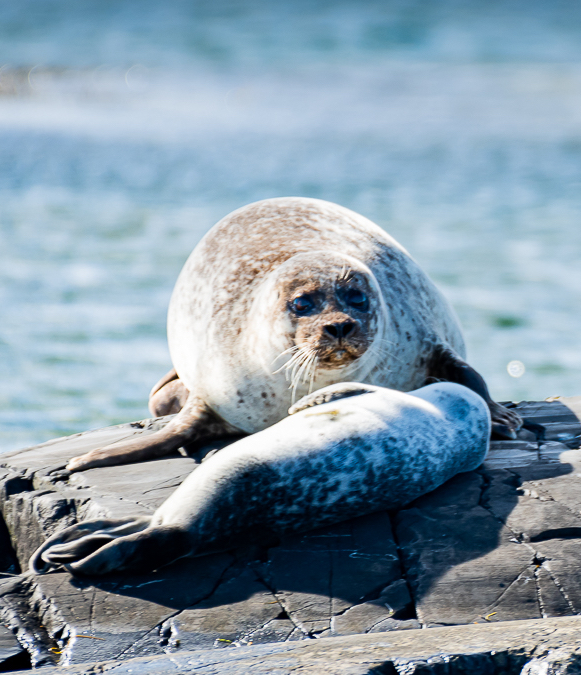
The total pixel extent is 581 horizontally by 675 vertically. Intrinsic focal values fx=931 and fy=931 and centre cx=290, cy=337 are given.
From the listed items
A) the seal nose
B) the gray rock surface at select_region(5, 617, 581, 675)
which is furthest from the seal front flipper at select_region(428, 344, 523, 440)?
the gray rock surface at select_region(5, 617, 581, 675)

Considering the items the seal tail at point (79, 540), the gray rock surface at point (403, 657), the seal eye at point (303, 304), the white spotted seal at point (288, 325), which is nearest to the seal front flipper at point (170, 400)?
the white spotted seal at point (288, 325)

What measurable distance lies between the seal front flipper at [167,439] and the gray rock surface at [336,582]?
0.41 meters

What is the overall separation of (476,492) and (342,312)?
1.01 metres

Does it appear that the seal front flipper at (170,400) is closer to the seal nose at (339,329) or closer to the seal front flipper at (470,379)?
the seal front flipper at (470,379)

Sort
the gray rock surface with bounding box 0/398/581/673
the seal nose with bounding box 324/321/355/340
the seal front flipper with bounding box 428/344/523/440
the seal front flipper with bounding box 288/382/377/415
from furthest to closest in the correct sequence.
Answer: the seal front flipper with bounding box 428/344/523/440
the seal nose with bounding box 324/321/355/340
the seal front flipper with bounding box 288/382/377/415
the gray rock surface with bounding box 0/398/581/673

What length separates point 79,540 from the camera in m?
3.30

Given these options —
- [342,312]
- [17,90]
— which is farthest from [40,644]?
[17,90]

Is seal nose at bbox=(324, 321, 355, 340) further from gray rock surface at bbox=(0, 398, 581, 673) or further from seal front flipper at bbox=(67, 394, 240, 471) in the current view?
seal front flipper at bbox=(67, 394, 240, 471)

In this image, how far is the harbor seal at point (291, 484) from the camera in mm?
3246

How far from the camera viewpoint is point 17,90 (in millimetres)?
37500

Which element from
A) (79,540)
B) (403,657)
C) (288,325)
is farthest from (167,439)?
(403,657)

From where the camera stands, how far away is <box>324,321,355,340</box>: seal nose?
403 cm

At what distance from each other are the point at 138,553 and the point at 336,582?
27.0 inches

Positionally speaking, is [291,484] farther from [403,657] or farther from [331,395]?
[403,657]
